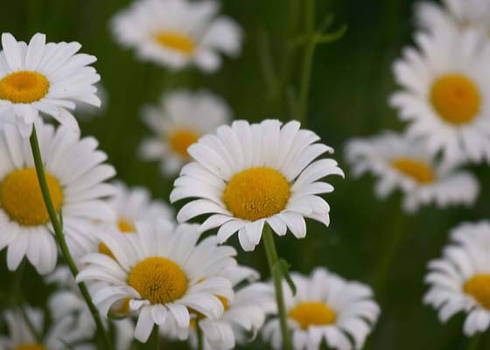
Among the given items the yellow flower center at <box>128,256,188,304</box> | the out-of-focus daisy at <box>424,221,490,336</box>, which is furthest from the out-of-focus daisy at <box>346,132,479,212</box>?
the yellow flower center at <box>128,256,188,304</box>

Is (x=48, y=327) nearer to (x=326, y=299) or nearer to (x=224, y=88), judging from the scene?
(x=326, y=299)

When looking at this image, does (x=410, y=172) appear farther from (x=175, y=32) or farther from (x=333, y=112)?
(x=175, y=32)

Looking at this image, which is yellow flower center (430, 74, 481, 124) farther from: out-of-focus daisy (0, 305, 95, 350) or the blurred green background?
out-of-focus daisy (0, 305, 95, 350)

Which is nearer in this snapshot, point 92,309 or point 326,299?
point 92,309

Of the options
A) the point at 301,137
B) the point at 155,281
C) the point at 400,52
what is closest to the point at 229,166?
the point at 301,137

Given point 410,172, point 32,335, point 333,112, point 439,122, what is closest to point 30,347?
point 32,335

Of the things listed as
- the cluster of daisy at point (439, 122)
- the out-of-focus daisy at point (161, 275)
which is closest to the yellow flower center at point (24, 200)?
the out-of-focus daisy at point (161, 275)

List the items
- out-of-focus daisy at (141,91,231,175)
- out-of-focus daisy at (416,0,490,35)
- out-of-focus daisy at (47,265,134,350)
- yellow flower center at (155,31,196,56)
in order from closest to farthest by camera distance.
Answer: out-of-focus daisy at (47,265,134,350), out-of-focus daisy at (416,0,490,35), yellow flower center at (155,31,196,56), out-of-focus daisy at (141,91,231,175)
